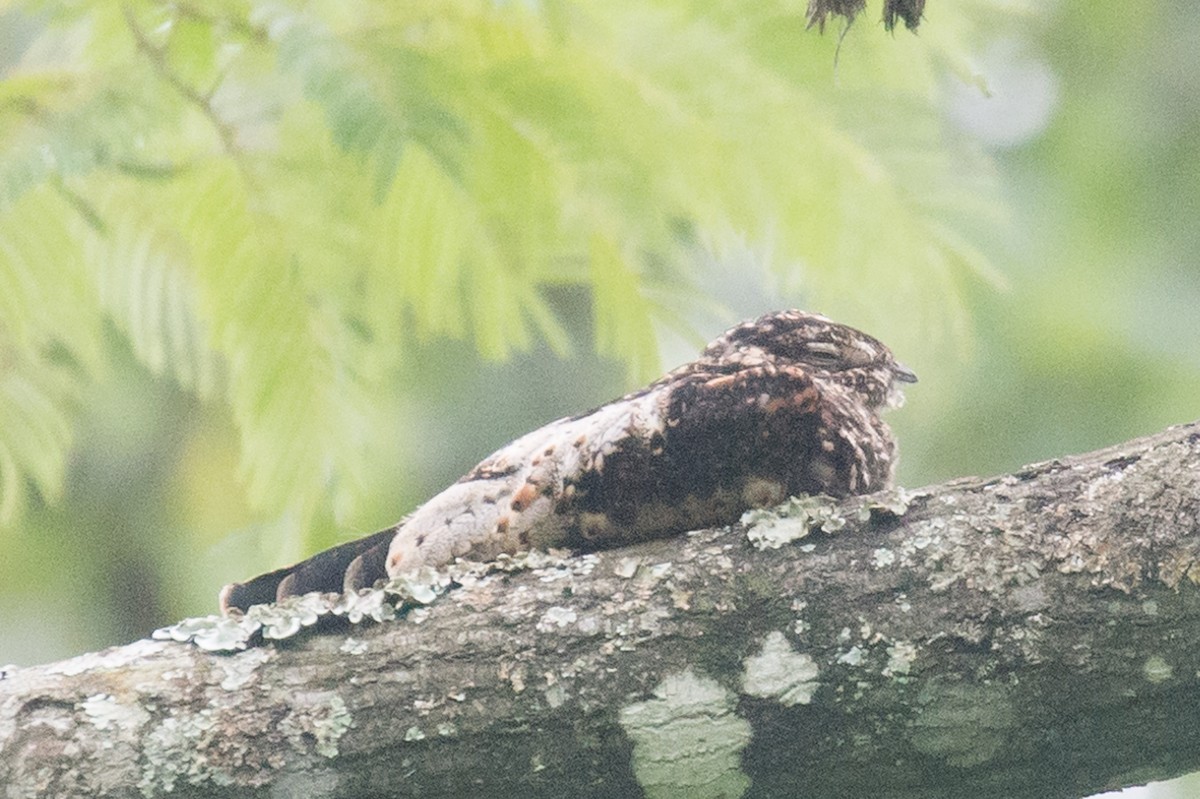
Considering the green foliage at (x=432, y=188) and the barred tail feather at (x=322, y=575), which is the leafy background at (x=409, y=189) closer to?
the green foliage at (x=432, y=188)

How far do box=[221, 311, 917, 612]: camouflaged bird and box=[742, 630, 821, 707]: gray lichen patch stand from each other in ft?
1.39

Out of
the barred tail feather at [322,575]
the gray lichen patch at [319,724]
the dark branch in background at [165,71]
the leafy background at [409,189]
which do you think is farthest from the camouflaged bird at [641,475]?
the dark branch in background at [165,71]

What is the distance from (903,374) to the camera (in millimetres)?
3566

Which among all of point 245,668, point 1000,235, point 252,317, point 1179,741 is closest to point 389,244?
point 252,317

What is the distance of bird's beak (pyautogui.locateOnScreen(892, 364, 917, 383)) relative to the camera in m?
3.54

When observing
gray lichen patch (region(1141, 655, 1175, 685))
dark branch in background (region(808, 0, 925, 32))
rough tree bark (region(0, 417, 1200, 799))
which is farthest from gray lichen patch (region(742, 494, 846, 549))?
dark branch in background (region(808, 0, 925, 32))

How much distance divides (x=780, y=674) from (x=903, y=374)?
141 cm

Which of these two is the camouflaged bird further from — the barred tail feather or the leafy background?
the leafy background

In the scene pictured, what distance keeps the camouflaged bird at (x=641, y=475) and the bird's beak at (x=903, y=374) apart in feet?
1.59

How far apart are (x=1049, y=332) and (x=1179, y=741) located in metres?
3.97

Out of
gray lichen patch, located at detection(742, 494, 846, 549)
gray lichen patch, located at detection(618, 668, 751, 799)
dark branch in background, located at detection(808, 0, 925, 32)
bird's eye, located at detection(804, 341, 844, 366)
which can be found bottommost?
gray lichen patch, located at detection(618, 668, 751, 799)

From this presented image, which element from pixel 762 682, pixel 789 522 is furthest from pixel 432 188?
pixel 762 682

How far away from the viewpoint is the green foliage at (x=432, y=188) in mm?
2982

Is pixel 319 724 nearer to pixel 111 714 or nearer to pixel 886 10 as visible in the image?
pixel 111 714
